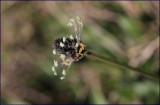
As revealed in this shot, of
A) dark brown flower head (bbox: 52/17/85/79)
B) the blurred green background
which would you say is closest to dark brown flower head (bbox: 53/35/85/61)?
dark brown flower head (bbox: 52/17/85/79)

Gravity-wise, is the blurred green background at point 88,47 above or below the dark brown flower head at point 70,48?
above

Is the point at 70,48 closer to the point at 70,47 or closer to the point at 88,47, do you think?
the point at 70,47

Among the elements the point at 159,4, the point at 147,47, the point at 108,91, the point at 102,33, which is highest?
the point at 159,4

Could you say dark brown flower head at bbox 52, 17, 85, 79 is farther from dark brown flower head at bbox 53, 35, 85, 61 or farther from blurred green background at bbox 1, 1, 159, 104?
blurred green background at bbox 1, 1, 159, 104

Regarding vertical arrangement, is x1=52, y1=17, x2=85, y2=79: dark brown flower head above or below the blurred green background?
below

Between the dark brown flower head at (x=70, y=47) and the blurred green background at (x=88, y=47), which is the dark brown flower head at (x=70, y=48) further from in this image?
the blurred green background at (x=88, y=47)

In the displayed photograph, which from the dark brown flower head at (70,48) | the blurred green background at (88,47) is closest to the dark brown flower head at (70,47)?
the dark brown flower head at (70,48)

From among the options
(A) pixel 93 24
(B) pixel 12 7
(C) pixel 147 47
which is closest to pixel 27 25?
(B) pixel 12 7

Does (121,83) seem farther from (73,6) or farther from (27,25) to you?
(27,25)
